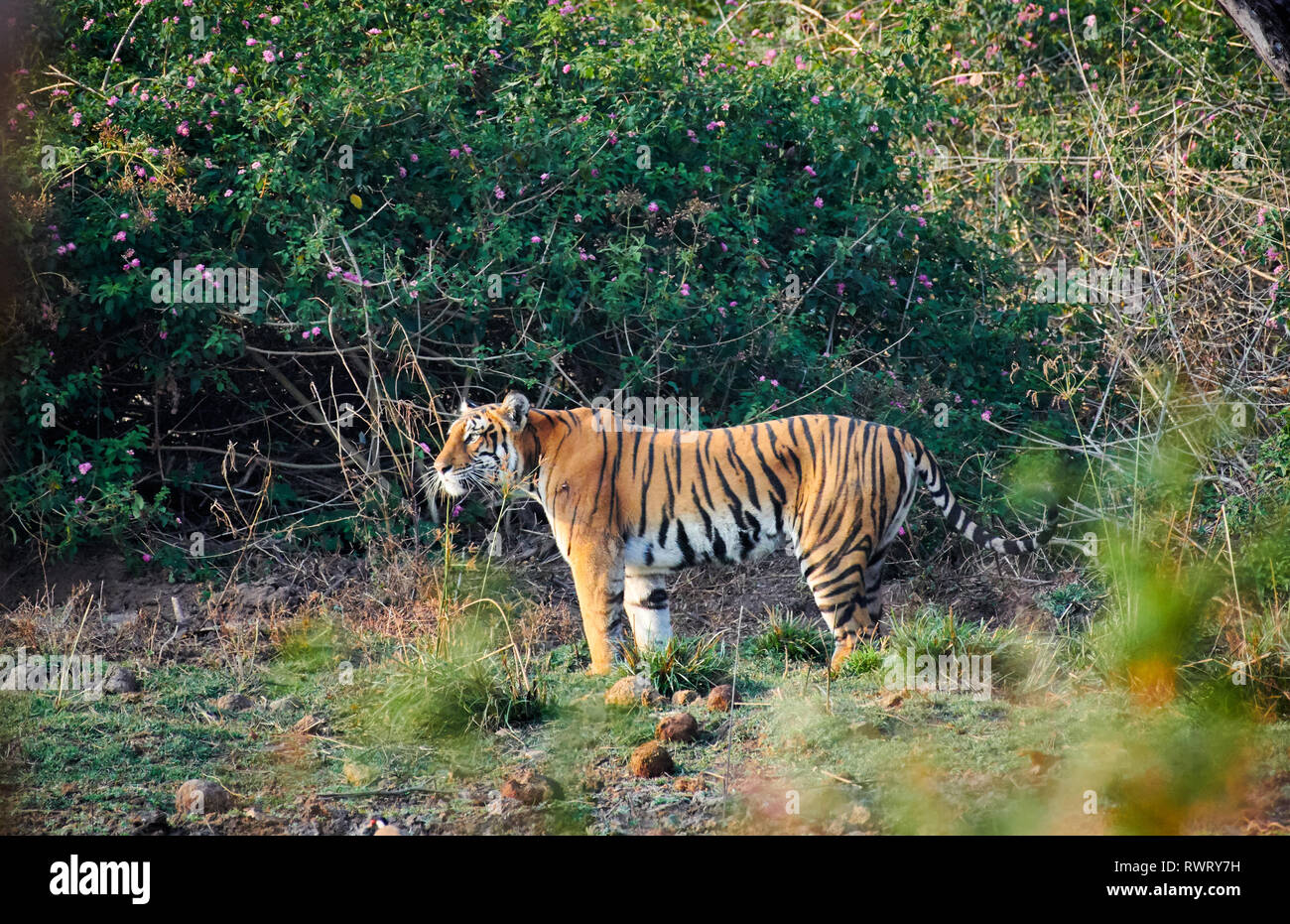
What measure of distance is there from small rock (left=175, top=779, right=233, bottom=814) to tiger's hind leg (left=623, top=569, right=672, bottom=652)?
2.73 metres

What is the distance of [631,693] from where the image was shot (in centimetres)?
620

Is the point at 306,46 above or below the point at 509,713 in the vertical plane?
above

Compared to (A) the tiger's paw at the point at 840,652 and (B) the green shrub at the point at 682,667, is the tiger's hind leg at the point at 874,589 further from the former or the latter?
(B) the green shrub at the point at 682,667

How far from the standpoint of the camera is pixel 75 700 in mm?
6391

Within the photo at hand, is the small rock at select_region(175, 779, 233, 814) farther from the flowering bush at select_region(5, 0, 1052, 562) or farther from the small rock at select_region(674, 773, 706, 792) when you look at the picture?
the flowering bush at select_region(5, 0, 1052, 562)

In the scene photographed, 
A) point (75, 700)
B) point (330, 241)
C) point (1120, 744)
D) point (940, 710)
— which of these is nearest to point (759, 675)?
point (940, 710)

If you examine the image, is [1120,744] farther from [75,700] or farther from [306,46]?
[306,46]

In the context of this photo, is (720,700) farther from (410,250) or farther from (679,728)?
(410,250)

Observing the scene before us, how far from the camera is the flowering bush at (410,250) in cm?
823

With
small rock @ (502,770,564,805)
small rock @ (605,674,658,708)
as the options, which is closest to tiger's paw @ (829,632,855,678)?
small rock @ (605,674,658,708)

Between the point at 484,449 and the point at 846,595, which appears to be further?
the point at 484,449

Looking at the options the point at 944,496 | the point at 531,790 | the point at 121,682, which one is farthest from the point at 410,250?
the point at 531,790

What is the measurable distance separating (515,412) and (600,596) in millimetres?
1078

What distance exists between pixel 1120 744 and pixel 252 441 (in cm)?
603
